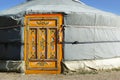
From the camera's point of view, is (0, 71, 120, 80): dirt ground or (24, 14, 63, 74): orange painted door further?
(24, 14, 63, 74): orange painted door

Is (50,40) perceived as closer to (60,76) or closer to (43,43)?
(43,43)

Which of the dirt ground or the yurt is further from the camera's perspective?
the yurt

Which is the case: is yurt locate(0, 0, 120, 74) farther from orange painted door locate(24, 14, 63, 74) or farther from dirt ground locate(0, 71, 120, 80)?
dirt ground locate(0, 71, 120, 80)

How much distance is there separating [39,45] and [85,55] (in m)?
1.67

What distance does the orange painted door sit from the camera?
43.5 ft

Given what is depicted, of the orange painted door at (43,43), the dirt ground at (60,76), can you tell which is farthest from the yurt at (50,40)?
the dirt ground at (60,76)

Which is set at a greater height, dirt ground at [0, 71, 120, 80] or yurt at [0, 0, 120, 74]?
yurt at [0, 0, 120, 74]

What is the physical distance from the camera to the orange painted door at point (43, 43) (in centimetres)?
1326

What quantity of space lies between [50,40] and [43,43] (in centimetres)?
26

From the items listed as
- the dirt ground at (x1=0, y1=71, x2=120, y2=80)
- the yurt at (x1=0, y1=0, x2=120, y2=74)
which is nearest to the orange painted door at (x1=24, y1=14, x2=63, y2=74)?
the yurt at (x1=0, y1=0, x2=120, y2=74)

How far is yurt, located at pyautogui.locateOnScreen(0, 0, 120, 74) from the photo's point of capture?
13.3 metres

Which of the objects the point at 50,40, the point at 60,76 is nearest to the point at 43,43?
the point at 50,40

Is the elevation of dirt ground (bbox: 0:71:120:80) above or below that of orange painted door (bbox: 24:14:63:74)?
below

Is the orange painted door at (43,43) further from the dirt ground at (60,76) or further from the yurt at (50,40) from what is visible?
the dirt ground at (60,76)
